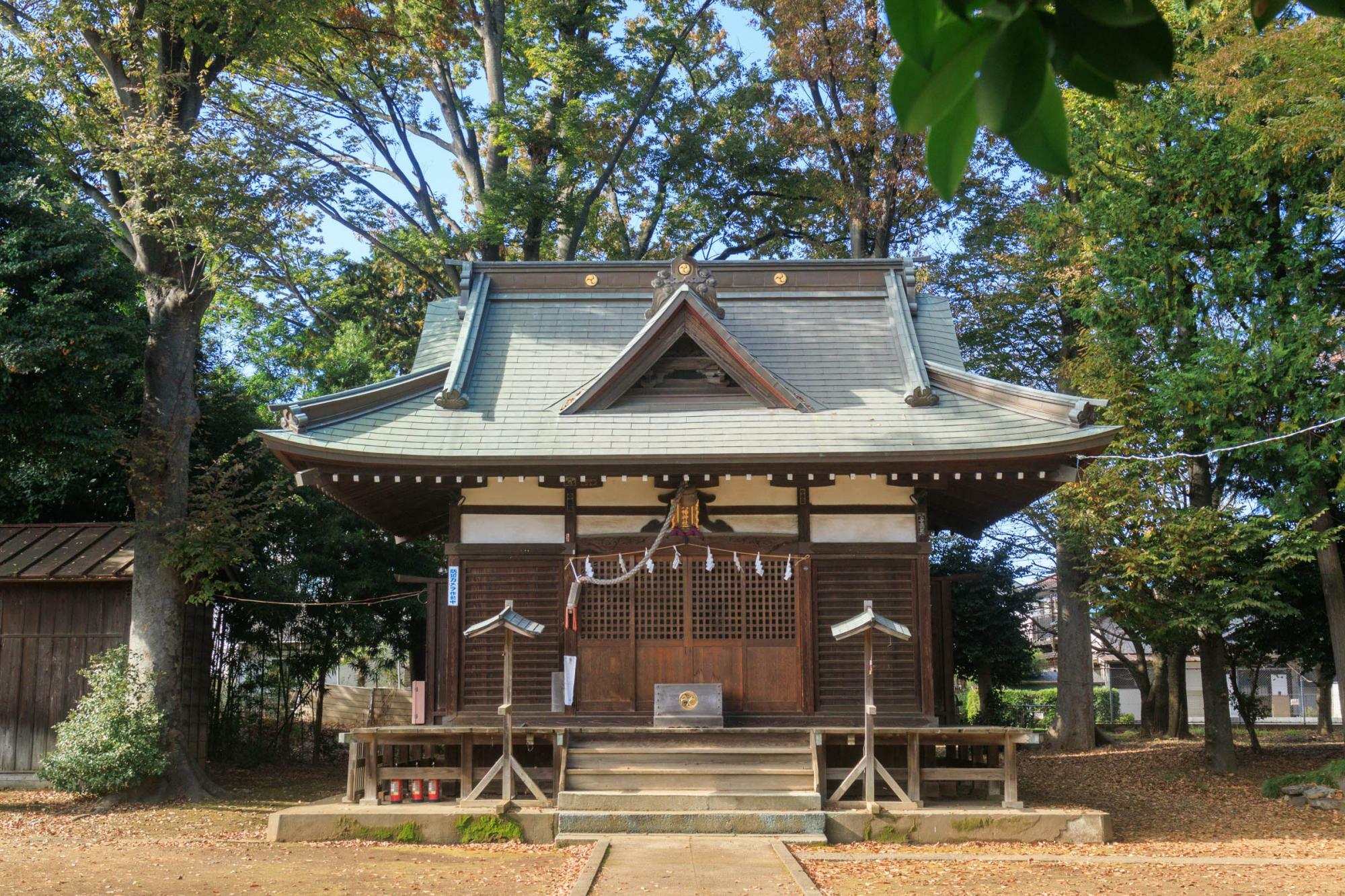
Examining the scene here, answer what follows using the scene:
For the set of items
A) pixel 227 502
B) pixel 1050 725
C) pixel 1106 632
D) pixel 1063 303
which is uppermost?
pixel 1063 303

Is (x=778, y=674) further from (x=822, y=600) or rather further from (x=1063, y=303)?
(x=1063, y=303)

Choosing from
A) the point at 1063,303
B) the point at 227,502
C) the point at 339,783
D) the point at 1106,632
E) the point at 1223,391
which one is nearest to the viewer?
the point at 227,502

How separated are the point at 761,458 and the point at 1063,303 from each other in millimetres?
11378

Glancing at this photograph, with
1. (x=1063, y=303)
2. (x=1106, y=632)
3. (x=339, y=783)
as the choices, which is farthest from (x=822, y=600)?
(x=1106, y=632)

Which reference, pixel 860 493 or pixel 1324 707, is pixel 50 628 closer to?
pixel 860 493

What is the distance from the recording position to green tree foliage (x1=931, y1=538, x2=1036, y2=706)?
939 inches

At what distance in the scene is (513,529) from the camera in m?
12.8

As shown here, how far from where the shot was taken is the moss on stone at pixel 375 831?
10.8 m

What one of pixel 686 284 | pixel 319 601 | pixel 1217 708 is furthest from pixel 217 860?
pixel 1217 708

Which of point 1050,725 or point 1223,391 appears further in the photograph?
point 1050,725

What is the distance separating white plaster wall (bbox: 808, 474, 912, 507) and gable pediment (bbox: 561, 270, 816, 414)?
0.99 m

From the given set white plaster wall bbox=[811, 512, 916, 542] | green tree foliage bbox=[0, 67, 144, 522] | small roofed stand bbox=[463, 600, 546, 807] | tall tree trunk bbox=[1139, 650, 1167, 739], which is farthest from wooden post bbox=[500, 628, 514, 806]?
tall tree trunk bbox=[1139, 650, 1167, 739]

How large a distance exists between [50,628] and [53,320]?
14.5ft

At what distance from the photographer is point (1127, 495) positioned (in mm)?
16297
